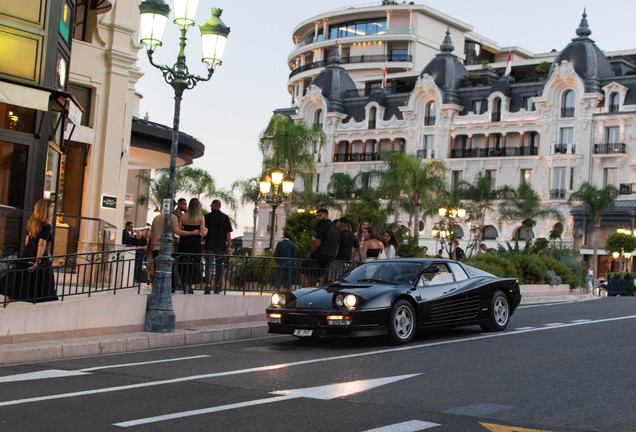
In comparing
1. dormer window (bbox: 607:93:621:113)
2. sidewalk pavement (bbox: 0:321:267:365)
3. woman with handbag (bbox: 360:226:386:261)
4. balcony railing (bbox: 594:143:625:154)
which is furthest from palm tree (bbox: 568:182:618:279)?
sidewalk pavement (bbox: 0:321:267:365)

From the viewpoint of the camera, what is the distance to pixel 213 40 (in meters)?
12.9

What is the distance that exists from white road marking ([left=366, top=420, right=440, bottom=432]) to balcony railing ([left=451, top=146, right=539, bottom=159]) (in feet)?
200

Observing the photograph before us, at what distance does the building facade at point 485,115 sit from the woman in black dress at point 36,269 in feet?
177

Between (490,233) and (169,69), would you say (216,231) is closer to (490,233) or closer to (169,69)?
(169,69)

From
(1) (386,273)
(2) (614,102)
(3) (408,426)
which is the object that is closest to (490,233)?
(2) (614,102)

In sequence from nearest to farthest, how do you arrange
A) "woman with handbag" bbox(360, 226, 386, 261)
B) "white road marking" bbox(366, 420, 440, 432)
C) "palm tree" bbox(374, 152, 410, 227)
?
"white road marking" bbox(366, 420, 440, 432)
"woman with handbag" bbox(360, 226, 386, 261)
"palm tree" bbox(374, 152, 410, 227)

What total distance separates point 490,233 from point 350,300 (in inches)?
2206

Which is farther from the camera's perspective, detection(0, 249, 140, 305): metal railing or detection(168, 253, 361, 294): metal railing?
detection(168, 253, 361, 294): metal railing

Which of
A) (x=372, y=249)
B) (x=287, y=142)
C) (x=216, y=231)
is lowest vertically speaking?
(x=372, y=249)

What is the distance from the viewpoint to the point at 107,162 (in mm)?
18344

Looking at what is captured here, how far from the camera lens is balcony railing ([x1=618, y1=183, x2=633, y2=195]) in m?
59.1

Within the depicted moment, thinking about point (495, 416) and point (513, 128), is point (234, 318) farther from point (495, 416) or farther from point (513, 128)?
point (513, 128)

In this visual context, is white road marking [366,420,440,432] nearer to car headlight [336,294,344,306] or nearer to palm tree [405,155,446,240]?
car headlight [336,294,344,306]

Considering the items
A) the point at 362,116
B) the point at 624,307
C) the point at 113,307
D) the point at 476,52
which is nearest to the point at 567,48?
the point at 362,116
